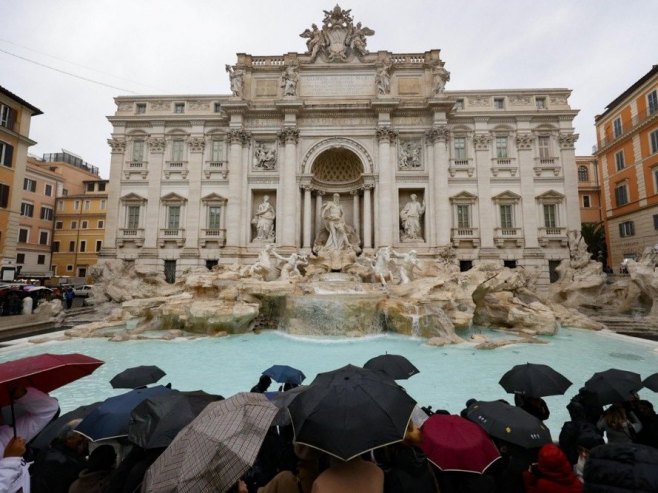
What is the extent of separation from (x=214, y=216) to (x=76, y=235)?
2107 cm

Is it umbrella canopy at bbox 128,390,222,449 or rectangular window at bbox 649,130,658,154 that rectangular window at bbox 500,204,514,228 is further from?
umbrella canopy at bbox 128,390,222,449

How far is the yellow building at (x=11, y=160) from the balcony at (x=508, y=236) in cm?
2840

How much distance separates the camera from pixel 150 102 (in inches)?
915

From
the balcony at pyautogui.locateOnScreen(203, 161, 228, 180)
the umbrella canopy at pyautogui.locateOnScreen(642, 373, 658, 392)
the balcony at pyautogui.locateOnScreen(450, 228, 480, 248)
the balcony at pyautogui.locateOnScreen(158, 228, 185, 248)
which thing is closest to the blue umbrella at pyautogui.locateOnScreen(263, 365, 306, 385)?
the umbrella canopy at pyautogui.locateOnScreen(642, 373, 658, 392)

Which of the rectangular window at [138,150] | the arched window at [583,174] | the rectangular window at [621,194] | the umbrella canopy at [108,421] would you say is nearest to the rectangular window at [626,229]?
the rectangular window at [621,194]

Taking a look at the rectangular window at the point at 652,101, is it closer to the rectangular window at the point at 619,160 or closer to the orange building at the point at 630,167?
the orange building at the point at 630,167

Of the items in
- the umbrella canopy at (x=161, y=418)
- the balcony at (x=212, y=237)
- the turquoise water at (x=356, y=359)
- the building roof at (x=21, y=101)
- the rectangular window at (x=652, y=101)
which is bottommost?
the turquoise water at (x=356, y=359)

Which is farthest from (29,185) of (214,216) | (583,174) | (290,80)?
(583,174)

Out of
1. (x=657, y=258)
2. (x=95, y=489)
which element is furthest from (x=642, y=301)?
(x=95, y=489)

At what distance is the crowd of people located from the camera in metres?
1.74

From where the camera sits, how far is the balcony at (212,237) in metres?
21.7

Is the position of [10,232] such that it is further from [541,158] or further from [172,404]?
[541,158]

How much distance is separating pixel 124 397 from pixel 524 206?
23.8m

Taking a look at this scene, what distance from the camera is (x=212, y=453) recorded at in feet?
5.39
